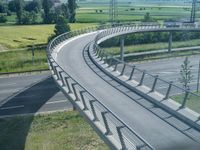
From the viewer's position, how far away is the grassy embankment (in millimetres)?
52553

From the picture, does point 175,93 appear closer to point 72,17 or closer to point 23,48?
point 23,48

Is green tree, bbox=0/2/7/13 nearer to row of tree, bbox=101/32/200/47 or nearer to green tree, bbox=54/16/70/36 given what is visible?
green tree, bbox=54/16/70/36

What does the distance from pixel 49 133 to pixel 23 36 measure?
56426mm

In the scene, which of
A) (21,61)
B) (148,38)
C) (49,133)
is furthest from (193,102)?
(148,38)

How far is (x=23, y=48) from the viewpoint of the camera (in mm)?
66938

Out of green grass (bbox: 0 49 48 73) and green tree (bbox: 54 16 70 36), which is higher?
green tree (bbox: 54 16 70 36)

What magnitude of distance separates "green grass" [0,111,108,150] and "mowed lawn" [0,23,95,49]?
1600 inches

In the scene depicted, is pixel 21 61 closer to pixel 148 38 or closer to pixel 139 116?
pixel 148 38

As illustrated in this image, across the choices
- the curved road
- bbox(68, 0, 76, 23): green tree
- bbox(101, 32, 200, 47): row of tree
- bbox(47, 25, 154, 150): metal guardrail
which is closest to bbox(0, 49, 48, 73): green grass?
bbox(101, 32, 200, 47): row of tree

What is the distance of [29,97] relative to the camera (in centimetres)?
3588

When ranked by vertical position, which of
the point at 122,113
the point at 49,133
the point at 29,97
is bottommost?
the point at 49,133

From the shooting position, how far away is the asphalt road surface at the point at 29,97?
106 ft

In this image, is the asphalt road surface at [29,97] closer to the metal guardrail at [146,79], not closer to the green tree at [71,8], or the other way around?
the metal guardrail at [146,79]

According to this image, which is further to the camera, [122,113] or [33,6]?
[33,6]
